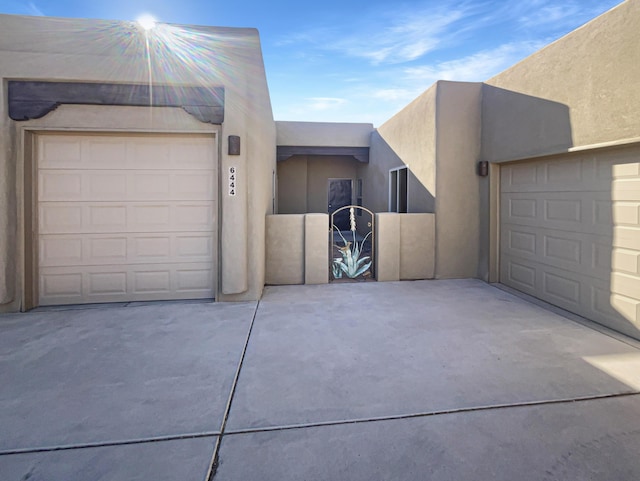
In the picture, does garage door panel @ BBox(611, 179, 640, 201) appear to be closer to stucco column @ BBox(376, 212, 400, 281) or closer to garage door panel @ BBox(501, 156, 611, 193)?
garage door panel @ BBox(501, 156, 611, 193)

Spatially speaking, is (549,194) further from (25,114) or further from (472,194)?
(25,114)

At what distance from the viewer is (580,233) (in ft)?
13.9

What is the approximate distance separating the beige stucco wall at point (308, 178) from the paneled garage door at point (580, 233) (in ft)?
27.6

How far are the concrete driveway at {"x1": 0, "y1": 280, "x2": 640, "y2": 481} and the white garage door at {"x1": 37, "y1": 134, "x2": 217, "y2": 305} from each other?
72cm

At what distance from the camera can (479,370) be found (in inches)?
113

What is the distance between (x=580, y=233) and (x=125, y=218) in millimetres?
5780

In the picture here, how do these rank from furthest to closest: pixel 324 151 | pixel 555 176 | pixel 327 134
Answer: pixel 324 151
pixel 327 134
pixel 555 176

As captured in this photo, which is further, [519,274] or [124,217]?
[519,274]

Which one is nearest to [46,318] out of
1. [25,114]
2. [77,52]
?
[25,114]

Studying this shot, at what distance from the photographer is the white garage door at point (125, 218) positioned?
471cm

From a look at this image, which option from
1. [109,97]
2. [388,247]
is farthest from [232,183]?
[388,247]

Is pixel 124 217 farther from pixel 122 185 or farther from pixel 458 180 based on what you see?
pixel 458 180

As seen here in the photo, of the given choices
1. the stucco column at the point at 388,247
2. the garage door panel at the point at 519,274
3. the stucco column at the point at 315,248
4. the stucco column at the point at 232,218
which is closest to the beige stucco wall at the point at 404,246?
the stucco column at the point at 388,247

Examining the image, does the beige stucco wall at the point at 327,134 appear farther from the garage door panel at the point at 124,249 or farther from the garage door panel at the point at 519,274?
the garage door panel at the point at 124,249
